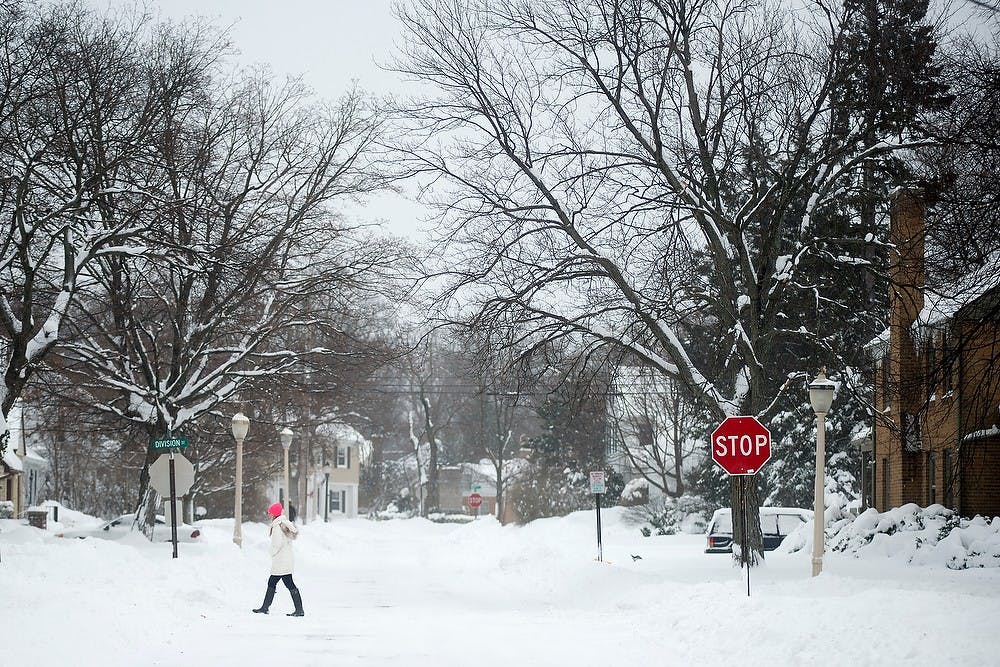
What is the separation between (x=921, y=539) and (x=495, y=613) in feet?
33.6

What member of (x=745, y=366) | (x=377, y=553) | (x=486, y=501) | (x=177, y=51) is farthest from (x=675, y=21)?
(x=486, y=501)

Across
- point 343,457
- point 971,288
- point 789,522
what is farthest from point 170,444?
point 343,457

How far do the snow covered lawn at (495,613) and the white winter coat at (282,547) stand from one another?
819 millimetres

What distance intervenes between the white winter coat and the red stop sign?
267 inches

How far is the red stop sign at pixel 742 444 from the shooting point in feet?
62.2

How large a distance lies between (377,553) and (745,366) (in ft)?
82.8

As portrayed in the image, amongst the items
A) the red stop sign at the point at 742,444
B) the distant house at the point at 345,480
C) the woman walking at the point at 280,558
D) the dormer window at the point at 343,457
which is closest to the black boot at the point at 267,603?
the woman walking at the point at 280,558

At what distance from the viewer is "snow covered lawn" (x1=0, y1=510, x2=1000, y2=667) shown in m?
12.5

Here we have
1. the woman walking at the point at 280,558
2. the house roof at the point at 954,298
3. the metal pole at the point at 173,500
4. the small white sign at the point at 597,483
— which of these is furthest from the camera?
the small white sign at the point at 597,483

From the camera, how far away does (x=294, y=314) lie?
35719 millimetres

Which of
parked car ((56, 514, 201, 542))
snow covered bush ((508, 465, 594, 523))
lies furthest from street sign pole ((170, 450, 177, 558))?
snow covered bush ((508, 465, 594, 523))

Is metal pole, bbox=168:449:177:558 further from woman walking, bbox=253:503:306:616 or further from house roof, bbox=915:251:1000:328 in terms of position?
house roof, bbox=915:251:1000:328

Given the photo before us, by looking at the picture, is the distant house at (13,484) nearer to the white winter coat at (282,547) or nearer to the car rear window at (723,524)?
the car rear window at (723,524)

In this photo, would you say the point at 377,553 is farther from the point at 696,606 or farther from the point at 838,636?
the point at 838,636
